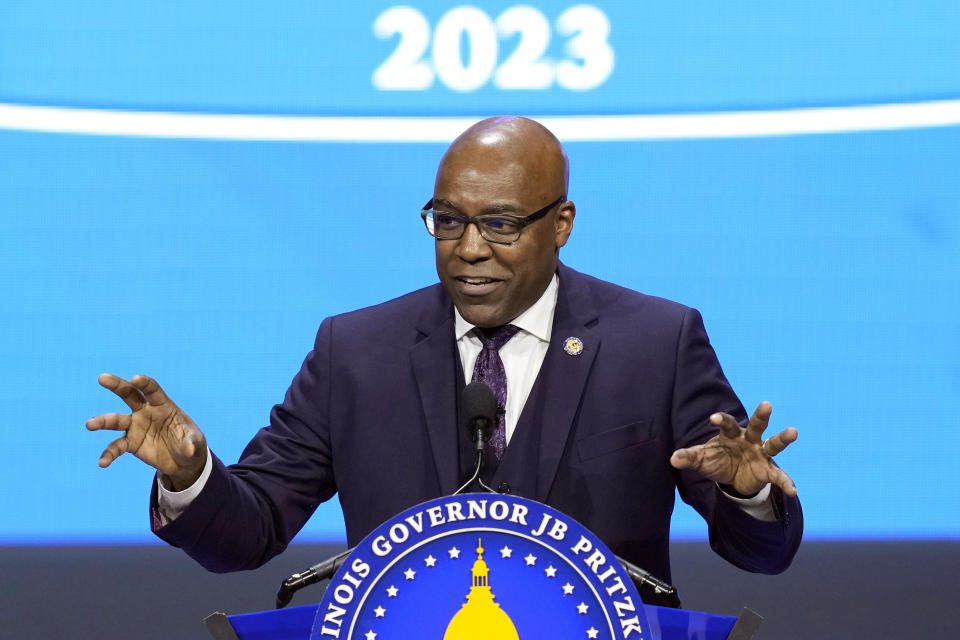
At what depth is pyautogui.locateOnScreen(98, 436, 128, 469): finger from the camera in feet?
5.62

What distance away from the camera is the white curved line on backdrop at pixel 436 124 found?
3.43m

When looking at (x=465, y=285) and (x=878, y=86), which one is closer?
(x=465, y=285)

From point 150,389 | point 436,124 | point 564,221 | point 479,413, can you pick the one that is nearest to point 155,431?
point 150,389

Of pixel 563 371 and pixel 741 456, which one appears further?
pixel 563 371

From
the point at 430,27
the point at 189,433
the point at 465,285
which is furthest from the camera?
the point at 430,27

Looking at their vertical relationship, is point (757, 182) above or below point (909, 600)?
above

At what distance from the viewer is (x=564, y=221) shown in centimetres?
227

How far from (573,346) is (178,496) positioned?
756 mm

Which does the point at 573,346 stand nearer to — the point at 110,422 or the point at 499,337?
the point at 499,337

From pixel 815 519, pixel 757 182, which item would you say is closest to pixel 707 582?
pixel 815 519

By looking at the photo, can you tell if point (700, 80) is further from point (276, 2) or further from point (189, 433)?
point (189, 433)

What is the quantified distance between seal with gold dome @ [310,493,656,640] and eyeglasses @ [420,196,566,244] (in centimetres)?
72

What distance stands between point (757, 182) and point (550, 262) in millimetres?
1387

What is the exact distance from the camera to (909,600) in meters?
3.46
